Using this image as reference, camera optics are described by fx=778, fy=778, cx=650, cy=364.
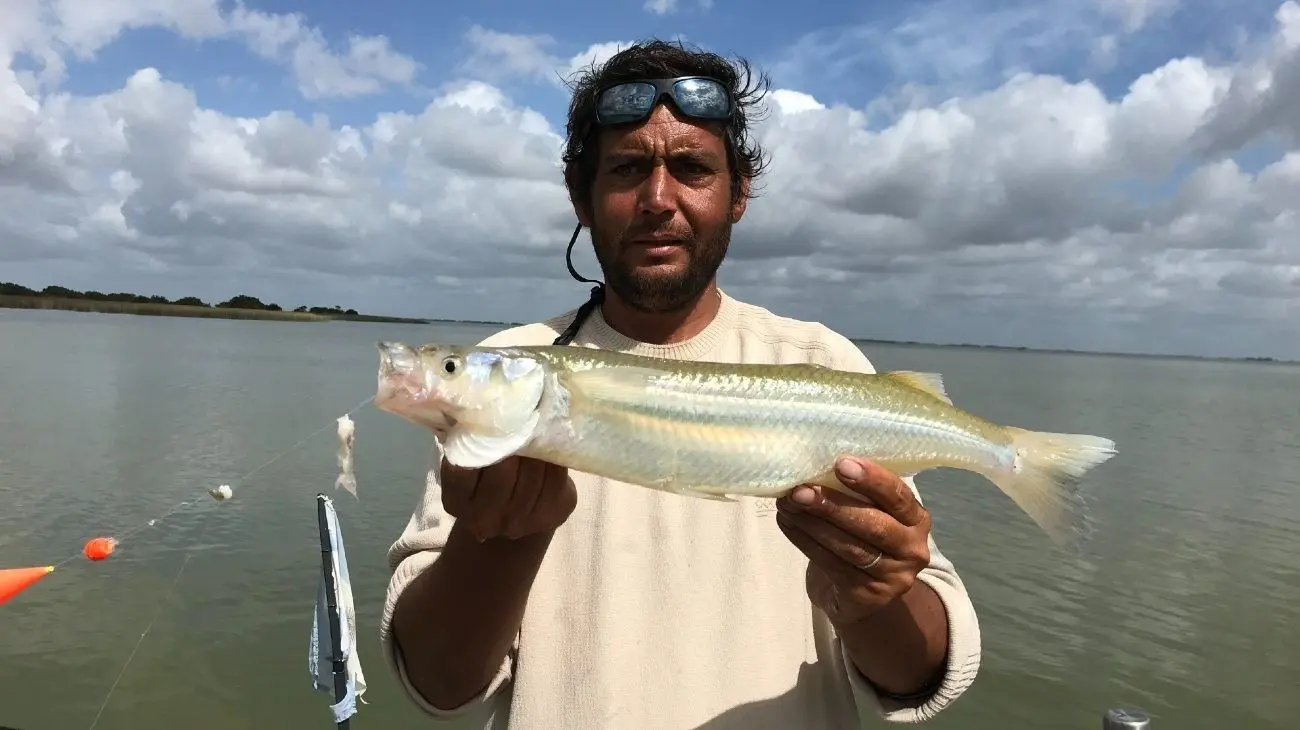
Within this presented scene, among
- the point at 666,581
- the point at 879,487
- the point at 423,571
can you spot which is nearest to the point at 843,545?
the point at 879,487

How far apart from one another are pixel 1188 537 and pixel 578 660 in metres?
17.7

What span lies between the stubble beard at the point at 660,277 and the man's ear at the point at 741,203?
0.91 feet

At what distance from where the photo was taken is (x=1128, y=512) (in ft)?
58.6

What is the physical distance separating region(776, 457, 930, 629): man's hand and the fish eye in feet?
3.61

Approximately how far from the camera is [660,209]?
126 inches

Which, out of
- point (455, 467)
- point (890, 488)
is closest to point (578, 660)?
point (455, 467)

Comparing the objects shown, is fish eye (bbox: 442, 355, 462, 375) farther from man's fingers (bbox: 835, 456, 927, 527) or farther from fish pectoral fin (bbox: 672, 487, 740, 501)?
man's fingers (bbox: 835, 456, 927, 527)

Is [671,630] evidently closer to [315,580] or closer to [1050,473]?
[1050,473]

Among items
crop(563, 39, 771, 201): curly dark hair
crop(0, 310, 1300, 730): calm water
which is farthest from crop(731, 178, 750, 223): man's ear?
crop(0, 310, 1300, 730): calm water

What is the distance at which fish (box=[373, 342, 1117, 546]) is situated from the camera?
90.0 inches

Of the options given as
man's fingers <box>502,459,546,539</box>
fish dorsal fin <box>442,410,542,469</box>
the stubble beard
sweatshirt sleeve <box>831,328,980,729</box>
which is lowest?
sweatshirt sleeve <box>831,328,980,729</box>

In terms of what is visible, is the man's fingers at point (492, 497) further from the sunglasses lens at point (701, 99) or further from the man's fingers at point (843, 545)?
the sunglasses lens at point (701, 99)

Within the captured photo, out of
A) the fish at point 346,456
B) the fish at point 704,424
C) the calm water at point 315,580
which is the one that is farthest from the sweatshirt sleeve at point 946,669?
the calm water at point 315,580

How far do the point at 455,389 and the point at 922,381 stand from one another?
1806mm
